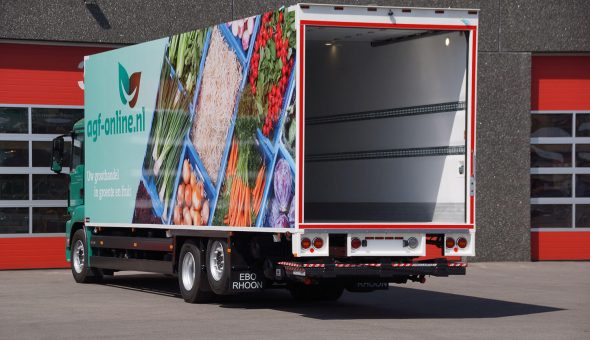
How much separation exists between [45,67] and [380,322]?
11377 millimetres

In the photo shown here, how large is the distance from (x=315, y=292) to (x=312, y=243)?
2926 millimetres

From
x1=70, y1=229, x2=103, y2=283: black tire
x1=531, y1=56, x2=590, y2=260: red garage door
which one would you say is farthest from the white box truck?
x1=531, y1=56, x2=590, y2=260: red garage door

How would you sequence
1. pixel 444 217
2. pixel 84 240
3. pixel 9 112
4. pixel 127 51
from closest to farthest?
pixel 444 217 < pixel 127 51 < pixel 84 240 < pixel 9 112

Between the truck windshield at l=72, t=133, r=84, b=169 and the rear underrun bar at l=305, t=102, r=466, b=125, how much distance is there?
4657 mm

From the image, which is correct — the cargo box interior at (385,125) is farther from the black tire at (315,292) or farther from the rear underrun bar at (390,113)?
the black tire at (315,292)

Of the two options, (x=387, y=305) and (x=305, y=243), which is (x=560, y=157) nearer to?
(x=387, y=305)

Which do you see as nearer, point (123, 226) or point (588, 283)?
point (123, 226)

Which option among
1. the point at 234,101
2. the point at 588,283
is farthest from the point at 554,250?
the point at 234,101

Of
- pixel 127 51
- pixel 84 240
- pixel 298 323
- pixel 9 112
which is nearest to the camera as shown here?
pixel 298 323

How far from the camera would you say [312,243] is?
14.0 meters

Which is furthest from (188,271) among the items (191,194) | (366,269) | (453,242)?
(453,242)

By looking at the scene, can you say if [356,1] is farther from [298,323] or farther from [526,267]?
[298,323]

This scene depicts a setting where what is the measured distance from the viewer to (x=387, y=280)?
15.3 meters

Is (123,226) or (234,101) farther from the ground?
(234,101)
